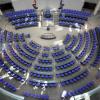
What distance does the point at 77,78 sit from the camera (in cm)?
4050

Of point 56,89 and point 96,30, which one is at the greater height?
point 96,30

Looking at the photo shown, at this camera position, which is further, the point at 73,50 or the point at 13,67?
the point at 73,50

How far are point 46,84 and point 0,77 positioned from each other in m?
6.50

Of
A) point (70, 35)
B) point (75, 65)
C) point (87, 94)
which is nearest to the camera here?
point (87, 94)

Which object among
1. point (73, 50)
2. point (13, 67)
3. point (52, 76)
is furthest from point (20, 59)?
point (73, 50)

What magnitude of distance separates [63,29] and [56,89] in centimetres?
1360

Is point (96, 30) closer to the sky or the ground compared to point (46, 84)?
closer to the sky

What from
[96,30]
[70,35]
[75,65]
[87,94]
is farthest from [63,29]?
[87,94]

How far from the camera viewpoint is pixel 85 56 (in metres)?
44.3

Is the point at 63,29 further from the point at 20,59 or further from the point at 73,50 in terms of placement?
the point at 20,59

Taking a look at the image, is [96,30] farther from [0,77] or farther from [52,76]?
[0,77]

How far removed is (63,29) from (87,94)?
609 inches

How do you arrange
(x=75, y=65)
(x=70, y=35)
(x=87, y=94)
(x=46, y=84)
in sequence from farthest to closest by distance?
(x=70, y=35), (x=75, y=65), (x=46, y=84), (x=87, y=94)

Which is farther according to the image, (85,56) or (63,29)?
(63,29)
